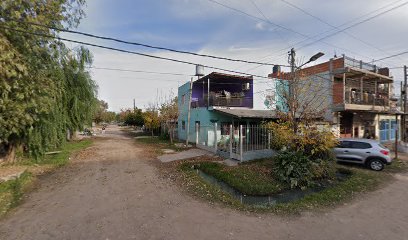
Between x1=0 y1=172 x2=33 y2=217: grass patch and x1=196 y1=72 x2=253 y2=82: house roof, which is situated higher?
x1=196 y1=72 x2=253 y2=82: house roof

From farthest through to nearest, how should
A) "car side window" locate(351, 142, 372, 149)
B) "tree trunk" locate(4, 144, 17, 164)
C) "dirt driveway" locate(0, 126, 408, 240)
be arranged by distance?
"car side window" locate(351, 142, 372, 149) < "tree trunk" locate(4, 144, 17, 164) < "dirt driveway" locate(0, 126, 408, 240)

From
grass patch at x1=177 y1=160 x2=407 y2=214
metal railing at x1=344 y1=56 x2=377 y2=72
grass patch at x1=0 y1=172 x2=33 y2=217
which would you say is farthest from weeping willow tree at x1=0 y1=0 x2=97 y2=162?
metal railing at x1=344 y1=56 x2=377 y2=72

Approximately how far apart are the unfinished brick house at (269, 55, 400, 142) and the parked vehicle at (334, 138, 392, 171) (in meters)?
4.40

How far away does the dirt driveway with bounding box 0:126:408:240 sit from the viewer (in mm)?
5027

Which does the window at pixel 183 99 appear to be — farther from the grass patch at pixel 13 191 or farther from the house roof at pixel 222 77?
the grass patch at pixel 13 191

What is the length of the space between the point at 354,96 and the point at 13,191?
24.5 metres

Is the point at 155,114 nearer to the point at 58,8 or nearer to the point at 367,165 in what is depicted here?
the point at 58,8

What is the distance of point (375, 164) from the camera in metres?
11.5

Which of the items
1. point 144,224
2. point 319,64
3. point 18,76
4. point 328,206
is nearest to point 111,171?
point 18,76

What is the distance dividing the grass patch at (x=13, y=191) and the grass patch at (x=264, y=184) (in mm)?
5390

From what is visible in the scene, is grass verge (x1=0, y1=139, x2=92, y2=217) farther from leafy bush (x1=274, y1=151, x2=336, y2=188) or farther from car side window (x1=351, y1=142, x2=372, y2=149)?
car side window (x1=351, y1=142, x2=372, y2=149)

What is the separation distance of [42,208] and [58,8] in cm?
801

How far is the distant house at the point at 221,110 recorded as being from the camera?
17031 mm

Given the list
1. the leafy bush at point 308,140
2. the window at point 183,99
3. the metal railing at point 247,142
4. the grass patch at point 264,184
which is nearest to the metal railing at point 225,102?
the metal railing at point 247,142
